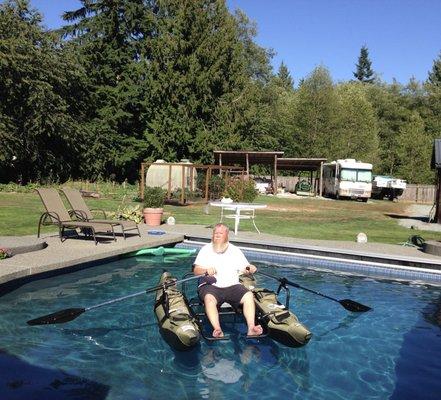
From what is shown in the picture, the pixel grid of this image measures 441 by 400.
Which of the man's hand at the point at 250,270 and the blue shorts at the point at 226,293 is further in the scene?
the man's hand at the point at 250,270

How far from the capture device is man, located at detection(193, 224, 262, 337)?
18.7 feet

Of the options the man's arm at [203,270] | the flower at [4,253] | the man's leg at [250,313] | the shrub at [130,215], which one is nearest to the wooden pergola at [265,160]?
the shrub at [130,215]

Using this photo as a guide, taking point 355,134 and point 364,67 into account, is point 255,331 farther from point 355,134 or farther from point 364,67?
point 364,67

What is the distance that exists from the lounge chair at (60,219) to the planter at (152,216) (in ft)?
9.70

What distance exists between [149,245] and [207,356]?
17.9ft

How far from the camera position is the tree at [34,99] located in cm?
2973

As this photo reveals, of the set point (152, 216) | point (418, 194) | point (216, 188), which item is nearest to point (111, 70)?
point (216, 188)

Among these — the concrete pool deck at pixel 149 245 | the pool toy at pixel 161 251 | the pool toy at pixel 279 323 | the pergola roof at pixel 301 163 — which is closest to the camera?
the pool toy at pixel 279 323

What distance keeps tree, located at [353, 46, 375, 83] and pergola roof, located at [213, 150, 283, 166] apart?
5881cm

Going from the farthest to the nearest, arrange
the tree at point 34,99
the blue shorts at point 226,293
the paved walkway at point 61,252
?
the tree at point 34,99
the paved walkway at point 61,252
the blue shorts at point 226,293

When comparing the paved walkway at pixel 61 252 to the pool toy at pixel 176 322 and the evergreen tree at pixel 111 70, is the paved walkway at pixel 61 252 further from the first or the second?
the evergreen tree at pixel 111 70

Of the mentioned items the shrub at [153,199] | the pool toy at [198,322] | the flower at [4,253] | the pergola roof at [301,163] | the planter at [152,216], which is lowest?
the pool toy at [198,322]

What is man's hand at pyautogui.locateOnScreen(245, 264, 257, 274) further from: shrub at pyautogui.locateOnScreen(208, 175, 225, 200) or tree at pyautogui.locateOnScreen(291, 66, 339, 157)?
tree at pyautogui.locateOnScreen(291, 66, 339, 157)

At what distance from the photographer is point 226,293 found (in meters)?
5.97
